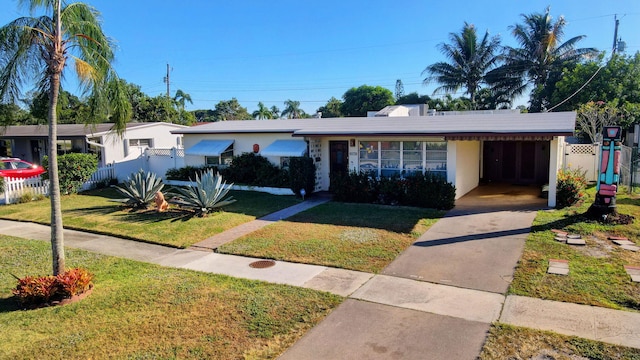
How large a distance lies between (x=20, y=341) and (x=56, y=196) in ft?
7.32

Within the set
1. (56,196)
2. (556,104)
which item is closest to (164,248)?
(56,196)

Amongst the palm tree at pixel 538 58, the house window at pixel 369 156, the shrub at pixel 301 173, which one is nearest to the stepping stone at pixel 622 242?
the house window at pixel 369 156

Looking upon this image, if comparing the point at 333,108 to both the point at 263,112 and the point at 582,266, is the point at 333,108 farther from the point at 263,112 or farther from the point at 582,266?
the point at 582,266

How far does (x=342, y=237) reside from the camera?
32.1 ft

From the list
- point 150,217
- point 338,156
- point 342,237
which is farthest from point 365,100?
point 342,237

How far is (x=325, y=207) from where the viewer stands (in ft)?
43.9

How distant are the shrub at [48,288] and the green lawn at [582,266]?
669 cm

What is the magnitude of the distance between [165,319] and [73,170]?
14.3 m

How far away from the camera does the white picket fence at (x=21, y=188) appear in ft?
50.1

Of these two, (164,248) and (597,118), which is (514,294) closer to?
(164,248)

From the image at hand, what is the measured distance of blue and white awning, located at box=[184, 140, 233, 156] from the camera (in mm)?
17534

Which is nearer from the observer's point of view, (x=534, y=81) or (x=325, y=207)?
(x=325, y=207)

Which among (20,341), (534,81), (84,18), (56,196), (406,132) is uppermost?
(534,81)

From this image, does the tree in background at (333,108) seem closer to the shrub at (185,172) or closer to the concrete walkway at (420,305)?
the shrub at (185,172)
